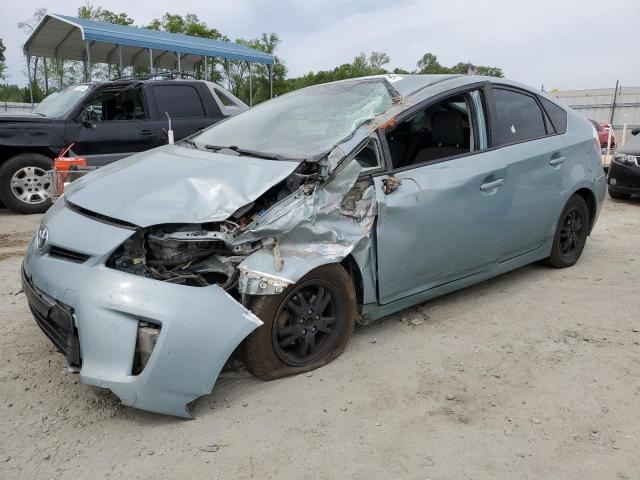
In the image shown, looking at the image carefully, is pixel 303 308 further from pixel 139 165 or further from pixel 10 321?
pixel 10 321

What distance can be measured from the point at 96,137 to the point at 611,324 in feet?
21.5

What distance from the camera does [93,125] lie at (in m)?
7.30

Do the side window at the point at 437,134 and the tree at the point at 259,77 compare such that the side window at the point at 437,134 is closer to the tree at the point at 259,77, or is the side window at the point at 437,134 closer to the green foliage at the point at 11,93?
the tree at the point at 259,77

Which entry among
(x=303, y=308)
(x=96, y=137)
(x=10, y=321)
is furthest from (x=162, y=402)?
(x=96, y=137)

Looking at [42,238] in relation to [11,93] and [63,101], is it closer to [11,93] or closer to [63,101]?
[63,101]

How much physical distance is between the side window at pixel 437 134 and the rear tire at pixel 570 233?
126 cm

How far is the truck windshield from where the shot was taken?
7353 millimetres

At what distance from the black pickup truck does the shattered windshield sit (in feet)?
11.0

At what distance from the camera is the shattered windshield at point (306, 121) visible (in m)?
3.21

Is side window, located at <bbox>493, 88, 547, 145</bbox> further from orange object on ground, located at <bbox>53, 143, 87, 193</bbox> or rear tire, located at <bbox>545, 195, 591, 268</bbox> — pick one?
orange object on ground, located at <bbox>53, 143, 87, 193</bbox>

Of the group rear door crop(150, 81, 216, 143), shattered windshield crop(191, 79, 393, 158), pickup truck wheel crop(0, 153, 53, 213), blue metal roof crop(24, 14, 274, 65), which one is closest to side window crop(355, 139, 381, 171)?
shattered windshield crop(191, 79, 393, 158)

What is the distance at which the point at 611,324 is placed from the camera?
363cm

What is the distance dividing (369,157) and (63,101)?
20.3 feet

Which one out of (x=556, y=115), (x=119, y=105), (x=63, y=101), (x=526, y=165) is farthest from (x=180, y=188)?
(x=63, y=101)
